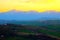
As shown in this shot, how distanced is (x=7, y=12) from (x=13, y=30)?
23 centimetres

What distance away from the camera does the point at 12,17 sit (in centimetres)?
139

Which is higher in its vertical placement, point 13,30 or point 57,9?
point 57,9

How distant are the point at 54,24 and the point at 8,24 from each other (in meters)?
0.57

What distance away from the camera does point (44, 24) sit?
54.7 inches
